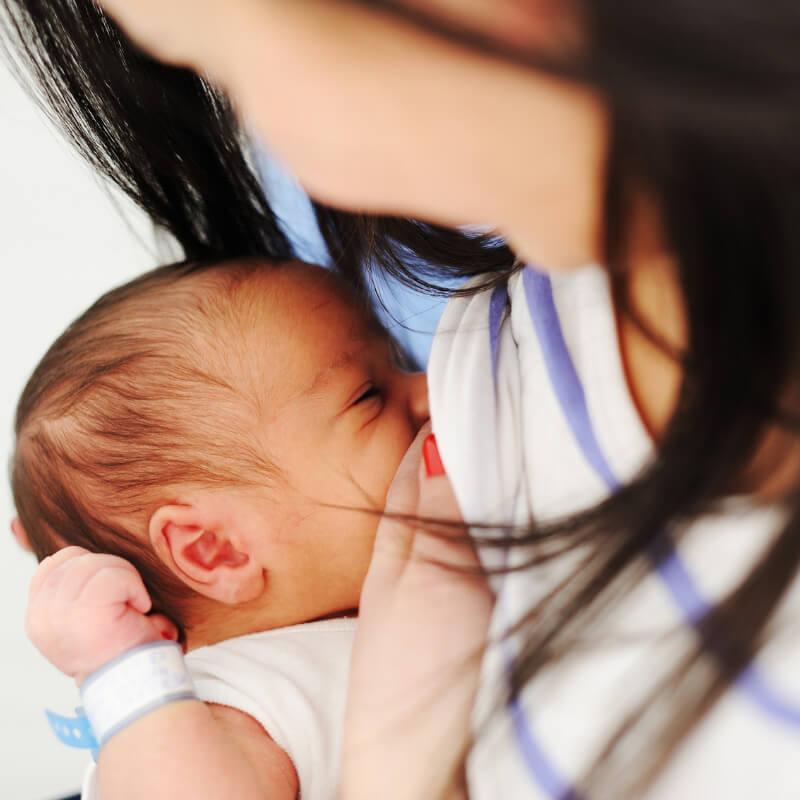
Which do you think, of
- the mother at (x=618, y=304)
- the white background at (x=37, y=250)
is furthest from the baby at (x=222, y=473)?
the white background at (x=37, y=250)

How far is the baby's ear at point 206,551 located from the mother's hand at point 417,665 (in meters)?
0.18

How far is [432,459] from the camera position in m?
0.73

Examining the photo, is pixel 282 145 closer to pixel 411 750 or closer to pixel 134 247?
pixel 411 750

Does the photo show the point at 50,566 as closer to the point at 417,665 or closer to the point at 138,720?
the point at 138,720

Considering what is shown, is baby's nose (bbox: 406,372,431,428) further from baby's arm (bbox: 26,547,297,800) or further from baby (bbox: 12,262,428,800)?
baby's arm (bbox: 26,547,297,800)

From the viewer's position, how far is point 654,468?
44 cm

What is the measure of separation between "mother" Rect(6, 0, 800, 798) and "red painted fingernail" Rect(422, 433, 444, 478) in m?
0.09

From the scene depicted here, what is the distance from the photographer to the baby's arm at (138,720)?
66 centimetres

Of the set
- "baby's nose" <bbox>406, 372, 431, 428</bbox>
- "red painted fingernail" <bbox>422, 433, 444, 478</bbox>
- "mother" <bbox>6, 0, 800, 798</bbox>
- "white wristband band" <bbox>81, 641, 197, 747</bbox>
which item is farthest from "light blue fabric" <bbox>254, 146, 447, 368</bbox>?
"white wristband band" <bbox>81, 641, 197, 747</bbox>

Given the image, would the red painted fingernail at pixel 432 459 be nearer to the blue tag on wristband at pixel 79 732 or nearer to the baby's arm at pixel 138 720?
the baby's arm at pixel 138 720

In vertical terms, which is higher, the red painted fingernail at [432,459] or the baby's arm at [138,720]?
the red painted fingernail at [432,459]

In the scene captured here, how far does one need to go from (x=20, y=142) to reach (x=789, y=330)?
1.41 meters

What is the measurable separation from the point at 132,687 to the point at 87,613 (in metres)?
0.08

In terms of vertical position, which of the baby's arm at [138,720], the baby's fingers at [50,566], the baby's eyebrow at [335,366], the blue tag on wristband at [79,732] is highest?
the baby's eyebrow at [335,366]
